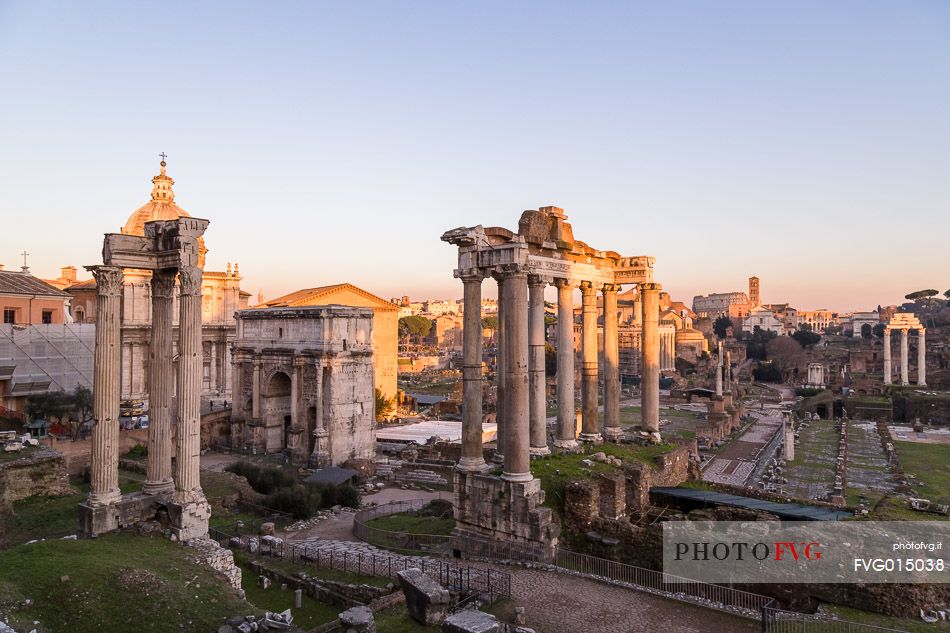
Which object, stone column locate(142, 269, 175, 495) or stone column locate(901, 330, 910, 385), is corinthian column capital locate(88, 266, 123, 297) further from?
stone column locate(901, 330, 910, 385)

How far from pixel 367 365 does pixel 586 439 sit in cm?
1798

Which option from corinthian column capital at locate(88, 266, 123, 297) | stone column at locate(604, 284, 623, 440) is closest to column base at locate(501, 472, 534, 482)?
stone column at locate(604, 284, 623, 440)

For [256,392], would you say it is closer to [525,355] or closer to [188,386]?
[188,386]

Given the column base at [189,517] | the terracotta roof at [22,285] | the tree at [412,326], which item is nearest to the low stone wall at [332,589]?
the column base at [189,517]

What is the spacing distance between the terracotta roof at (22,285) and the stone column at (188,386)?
92.9 feet

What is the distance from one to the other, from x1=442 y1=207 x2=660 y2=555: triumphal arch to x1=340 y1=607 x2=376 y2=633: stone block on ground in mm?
5157

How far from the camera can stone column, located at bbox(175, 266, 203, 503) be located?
14156 mm

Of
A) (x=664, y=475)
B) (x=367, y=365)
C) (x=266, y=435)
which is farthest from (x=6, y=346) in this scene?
(x=664, y=475)

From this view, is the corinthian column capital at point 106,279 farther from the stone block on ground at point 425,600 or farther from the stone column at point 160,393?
the stone block on ground at point 425,600

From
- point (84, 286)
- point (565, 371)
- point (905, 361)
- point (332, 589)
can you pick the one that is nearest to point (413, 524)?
point (332, 589)

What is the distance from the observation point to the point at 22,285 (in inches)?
1451

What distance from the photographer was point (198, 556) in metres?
13.0

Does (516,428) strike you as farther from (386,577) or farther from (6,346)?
(6,346)

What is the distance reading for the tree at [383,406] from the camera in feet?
176
